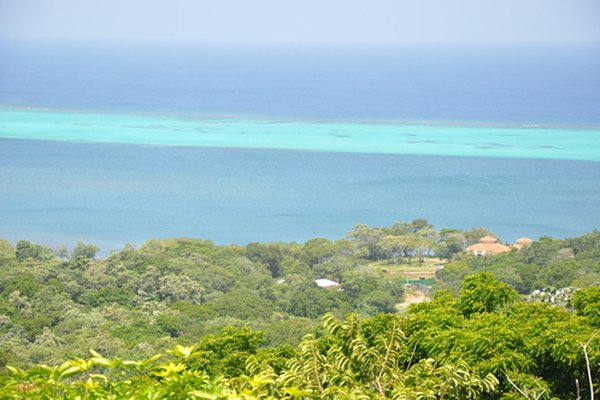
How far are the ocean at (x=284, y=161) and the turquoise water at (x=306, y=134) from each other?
0.30 ft

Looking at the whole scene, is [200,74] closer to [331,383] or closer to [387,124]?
[387,124]

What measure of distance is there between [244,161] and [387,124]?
1097cm

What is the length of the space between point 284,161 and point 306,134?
6.34 m

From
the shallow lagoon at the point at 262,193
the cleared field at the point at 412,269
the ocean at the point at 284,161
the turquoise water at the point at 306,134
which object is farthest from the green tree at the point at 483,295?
the turquoise water at the point at 306,134

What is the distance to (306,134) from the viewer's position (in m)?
33.6

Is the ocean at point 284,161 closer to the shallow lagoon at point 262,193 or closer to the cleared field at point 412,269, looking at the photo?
the shallow lagoon at point 262,193

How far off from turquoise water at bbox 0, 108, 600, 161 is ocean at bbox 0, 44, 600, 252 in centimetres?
9

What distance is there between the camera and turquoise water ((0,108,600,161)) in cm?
2986

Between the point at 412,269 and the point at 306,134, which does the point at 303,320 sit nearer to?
the point at 412,269

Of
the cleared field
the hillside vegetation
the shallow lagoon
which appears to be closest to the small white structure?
the hillside vegetation

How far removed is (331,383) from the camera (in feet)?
12.9

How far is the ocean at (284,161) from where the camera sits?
70.4ft

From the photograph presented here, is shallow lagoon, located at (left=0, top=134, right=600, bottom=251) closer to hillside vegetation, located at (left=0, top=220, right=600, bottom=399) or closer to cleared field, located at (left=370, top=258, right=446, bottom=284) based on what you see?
hillside vegetation, located at (left=0, top=220, right=600, bottom=399)

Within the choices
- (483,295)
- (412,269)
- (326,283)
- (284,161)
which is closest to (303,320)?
(326,283)
